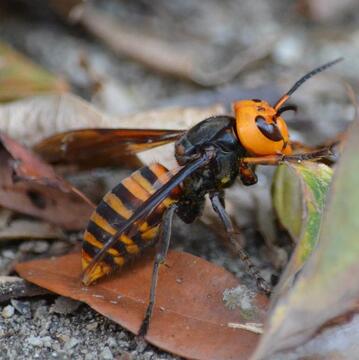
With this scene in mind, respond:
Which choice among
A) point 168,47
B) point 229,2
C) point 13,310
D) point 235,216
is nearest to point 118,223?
point 13,310

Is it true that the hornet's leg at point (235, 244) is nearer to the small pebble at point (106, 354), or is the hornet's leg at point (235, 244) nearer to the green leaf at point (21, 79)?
the small pebble at point (106, 354)

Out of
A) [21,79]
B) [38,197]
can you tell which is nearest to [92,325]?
[38,197]

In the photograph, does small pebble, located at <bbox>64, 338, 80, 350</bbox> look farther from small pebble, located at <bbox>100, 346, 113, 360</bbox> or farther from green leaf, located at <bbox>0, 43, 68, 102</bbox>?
green leaf, located at <bbox>0, 43, 68, 102</bbox>

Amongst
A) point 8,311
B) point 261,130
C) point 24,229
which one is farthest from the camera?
point 24,229

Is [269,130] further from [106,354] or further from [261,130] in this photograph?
[106,354]

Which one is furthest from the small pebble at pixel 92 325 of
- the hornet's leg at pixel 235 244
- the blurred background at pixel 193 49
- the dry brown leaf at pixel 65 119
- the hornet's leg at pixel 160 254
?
the blurred background at pixel 193 49

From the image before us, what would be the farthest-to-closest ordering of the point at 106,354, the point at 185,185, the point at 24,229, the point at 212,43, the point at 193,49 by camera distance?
the point at 212,43
the point at 193,49
the point at 24,229
the point at 185,185
the point at 106,354
